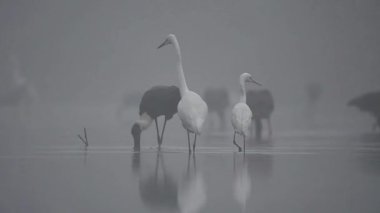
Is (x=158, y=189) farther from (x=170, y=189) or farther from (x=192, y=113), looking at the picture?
(x=192, y=113)

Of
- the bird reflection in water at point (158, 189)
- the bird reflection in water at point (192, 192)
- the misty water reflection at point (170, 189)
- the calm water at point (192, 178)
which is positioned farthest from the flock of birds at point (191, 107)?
the bird reflection in water at point (192, 192)

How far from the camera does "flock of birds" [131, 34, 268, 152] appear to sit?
1479 centimetres

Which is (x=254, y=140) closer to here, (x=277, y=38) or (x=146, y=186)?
(x=146, y=186)

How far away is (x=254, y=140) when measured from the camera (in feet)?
64.0

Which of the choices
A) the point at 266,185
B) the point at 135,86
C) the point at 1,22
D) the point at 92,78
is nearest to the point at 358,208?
the point at 266,185

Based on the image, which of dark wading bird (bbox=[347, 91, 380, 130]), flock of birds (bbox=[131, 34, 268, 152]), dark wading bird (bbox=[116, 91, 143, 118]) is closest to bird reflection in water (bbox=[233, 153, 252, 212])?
flock of birds (bbox=[131, 34, 268, 152])

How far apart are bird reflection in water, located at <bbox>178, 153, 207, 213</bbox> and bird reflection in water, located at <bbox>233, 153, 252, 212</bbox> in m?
0.31

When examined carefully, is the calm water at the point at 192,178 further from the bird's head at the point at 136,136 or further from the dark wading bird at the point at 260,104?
the dark wading bird at the point at 260,104

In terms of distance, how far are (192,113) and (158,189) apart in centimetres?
540

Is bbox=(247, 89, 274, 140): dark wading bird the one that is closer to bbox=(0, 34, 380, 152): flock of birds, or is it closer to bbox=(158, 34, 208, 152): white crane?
bbox=(0, 34, 380, 152): flock of birds

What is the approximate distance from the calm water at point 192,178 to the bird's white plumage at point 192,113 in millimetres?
459

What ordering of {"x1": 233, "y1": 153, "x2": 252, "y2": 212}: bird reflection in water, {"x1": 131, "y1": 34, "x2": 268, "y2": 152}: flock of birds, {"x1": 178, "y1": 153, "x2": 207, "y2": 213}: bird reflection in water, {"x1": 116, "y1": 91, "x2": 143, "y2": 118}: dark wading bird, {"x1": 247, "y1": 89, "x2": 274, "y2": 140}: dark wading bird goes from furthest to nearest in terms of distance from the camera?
{"x1": 116, "y1": 91, "x2": 143, "y2": 118}: dark wading bird < {"x1": 247, "y1": 89, "x2": 274, "y2": 140}: dark wading bird < {"x1": 131, "y1": 34, "x2": 268, "y2": 152}: flock of birds < {"x1": 233, "y1": 153, "x2": 252, "y2": 212}: bird reflection in water < {"x1": 178, "y1": 153, "x2": 207, "y2": 213}: bird reflection in water

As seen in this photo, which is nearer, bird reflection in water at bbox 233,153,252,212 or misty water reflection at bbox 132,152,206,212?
misty water reflection at bbox 132,152,206,212

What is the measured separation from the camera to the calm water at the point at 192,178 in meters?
8.21
